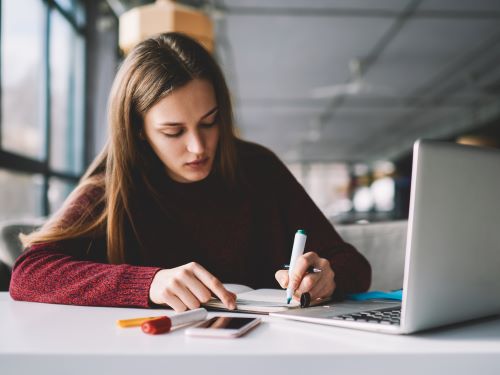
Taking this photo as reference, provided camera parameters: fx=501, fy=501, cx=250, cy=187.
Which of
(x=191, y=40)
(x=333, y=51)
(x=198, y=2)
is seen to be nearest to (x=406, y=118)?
(x=333, y=51)

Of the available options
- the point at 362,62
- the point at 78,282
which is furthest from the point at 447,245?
the point at 362,62

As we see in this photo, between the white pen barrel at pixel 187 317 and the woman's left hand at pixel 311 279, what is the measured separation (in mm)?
179

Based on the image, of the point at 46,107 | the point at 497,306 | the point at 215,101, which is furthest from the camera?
the point at 46,107

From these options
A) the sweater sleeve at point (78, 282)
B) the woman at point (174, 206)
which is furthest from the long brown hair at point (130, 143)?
the sweater sleeve at point (78, 282)

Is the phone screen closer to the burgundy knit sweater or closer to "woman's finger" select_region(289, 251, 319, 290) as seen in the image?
"woman's finger" select_region(289, 251, 319, 290)

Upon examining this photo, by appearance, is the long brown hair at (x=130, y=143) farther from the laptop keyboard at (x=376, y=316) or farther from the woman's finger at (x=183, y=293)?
the laptop keyboard at (x=376, y=316)

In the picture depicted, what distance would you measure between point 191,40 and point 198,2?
9.20 ft

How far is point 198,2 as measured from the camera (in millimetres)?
3900

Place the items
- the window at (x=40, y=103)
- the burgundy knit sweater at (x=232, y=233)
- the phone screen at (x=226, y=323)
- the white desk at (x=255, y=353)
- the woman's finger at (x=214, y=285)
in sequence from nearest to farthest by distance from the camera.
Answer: the white desk at (x=255, y=353)
the phone screen at (x=226, y=323)
the woman's finger at (x=214, y=285)
the burgundy knit sweater at (x=232, y=233)
the window at (x=40, y=103)

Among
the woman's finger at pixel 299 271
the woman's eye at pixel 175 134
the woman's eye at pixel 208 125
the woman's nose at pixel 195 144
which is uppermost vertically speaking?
the woman's eye at pixel 208 125

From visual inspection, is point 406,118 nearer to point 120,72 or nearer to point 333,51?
point 333,51

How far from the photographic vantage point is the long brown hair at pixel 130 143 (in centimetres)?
113

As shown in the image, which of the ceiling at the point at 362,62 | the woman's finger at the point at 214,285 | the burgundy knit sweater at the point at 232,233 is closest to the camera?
the woman's finger at the point at 214,285

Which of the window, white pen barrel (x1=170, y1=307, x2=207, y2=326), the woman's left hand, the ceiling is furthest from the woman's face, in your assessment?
the ceiling
